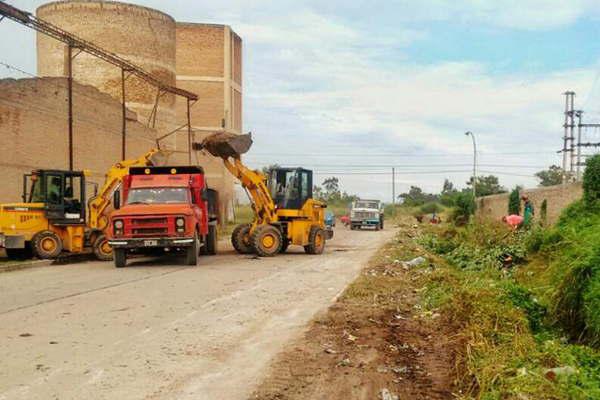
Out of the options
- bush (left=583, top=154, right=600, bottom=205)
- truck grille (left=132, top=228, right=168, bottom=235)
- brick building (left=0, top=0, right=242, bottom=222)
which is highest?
brick building (left=0, top=0, right=242, bottom=222)

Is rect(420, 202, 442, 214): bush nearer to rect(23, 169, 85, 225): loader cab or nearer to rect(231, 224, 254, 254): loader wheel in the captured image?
rect(231, 224, 254, 254): loader wheel

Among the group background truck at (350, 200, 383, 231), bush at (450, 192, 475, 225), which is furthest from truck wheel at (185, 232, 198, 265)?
background truck at (350, 200, 383, 231)

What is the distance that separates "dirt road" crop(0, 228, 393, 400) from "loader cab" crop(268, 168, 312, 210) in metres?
6.04

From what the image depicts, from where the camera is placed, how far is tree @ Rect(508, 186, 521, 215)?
37.7 meters

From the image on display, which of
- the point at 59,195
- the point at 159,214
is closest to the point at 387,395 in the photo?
the point at 159,214

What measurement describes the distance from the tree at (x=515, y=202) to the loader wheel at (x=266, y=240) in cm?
2018

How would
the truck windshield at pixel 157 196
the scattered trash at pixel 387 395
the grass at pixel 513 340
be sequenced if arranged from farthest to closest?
1. the truck windshield at pixel 157 196
2. the scattered trash at pixel 387 395
3. the grass at pixel 513 340

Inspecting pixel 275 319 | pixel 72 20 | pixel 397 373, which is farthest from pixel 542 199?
pixel 72 20

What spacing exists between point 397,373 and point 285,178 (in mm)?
16841

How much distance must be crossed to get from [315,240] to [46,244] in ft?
29.0

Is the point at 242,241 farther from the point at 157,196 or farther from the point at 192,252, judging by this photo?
the point at 192,252

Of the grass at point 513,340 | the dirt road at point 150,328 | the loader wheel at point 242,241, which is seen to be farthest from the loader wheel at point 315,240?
the grass at point 513,340

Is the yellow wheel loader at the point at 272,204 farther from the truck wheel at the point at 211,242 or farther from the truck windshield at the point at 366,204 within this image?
the truck windshield at the point at 366,204

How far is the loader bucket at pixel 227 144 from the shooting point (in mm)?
21781
